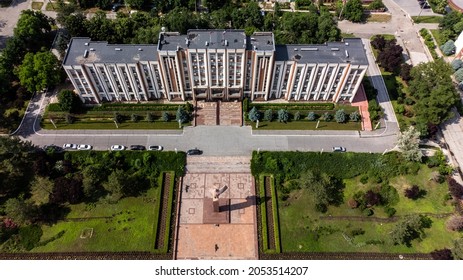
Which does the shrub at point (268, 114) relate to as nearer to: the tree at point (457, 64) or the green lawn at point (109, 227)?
the green lawn at point (109, 227)

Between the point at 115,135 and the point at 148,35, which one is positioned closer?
the point at 115,135

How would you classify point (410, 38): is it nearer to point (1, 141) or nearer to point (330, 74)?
point (330, 74)

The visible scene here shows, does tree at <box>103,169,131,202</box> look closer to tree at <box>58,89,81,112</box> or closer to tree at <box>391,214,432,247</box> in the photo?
tree at <box>58,89,81,112</box>

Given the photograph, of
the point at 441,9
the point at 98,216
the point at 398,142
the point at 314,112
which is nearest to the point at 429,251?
the point at 398,142

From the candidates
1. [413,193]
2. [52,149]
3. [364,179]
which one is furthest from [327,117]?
[52,149]

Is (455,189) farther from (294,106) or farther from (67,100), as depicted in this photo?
(67,100)

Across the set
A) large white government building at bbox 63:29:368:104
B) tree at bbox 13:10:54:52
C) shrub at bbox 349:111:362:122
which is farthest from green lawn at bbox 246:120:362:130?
Answer: tree at bbox 13:10:54:52
